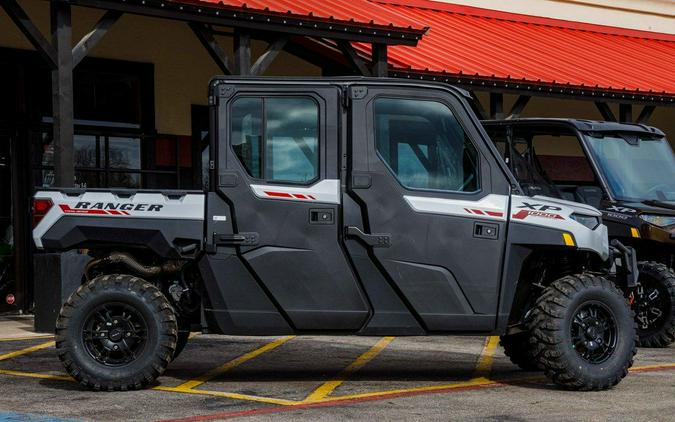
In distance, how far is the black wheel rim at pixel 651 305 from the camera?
12117mm

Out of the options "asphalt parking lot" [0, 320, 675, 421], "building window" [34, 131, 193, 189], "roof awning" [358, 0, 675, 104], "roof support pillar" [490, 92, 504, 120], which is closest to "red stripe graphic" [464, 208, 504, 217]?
"asphalt parking lot" [0, 320, 675, 421]

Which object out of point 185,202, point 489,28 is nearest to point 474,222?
point 185,202

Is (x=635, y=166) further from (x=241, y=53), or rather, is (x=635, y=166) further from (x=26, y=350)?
(x=26, y=350)

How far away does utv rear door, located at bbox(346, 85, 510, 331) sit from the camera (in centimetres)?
895

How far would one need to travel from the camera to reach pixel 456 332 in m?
9.03

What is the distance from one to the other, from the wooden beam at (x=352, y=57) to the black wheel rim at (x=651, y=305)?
493cm

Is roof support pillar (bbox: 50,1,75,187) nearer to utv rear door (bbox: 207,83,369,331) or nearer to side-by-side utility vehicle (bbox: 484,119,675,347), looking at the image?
side-by-side utility vehicle (bbox: 484,119,675,347)

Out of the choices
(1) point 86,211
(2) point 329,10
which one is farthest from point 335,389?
(2) point 329,10

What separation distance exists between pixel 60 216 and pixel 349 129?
6.96 ft

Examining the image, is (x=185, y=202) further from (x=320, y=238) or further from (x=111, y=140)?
(x=111, y=140)

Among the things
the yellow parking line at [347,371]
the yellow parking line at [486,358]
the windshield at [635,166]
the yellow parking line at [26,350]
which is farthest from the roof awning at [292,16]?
the yellow parking line at [486,358]

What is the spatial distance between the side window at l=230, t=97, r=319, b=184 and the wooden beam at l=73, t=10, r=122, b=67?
467 centimetres

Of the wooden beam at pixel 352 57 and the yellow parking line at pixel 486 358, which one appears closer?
the yellow parking line at pixel 486 358

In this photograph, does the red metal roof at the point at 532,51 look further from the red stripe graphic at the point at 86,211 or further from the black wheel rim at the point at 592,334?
the red stripe graphic at the point at 86,211
